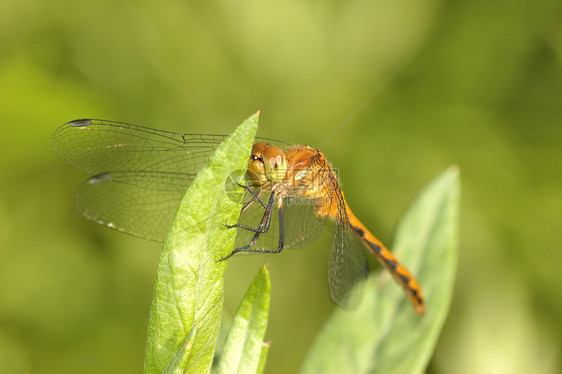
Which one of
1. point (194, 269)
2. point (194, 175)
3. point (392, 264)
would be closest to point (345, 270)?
point (392, 264)

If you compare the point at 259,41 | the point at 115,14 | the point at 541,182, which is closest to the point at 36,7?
the point at 115,14

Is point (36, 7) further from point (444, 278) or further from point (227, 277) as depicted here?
point (444, 278)

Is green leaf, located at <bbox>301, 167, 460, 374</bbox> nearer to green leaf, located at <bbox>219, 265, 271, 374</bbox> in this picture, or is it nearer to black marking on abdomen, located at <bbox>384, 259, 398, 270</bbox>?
black marking on abdomen, located at <bbox>384, 259, 398, 270</bbox>

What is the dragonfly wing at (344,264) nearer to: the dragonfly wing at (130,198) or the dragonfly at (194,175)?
the dragonfly at (194,175)

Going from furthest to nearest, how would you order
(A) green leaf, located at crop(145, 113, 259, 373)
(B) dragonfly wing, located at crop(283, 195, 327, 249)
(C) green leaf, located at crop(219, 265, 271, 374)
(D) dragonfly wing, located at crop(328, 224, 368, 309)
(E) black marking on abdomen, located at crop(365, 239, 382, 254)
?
(E) black marking on abdomen, located at crop(365, 239, 382, 254) → (B) dragonfly wing, located at crop(283, 195, 327, 249) → (D) dragonfly wing, located at crop(328, 224, 368, 309) → (C) green leaf, located at crop(219, 265, 271, 374) → (A) green leaf, located at crop(145, 113, 259, 373)

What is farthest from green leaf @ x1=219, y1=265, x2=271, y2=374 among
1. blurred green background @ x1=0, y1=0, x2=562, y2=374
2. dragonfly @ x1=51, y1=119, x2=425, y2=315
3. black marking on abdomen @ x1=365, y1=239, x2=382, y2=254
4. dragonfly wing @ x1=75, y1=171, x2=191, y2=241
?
blurred green background @ x1=0, y1=0, x2=562, y2=374

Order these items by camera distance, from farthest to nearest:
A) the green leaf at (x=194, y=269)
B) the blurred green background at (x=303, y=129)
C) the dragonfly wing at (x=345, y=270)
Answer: the blurred green background at (x=303, y=129) < the dragonfly wing at (x=345, y=270) < the green leaf at (x=194, y=269)

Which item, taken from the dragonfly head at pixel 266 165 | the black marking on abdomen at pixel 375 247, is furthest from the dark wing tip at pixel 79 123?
the black marking on abdomen at pixel 375 247
